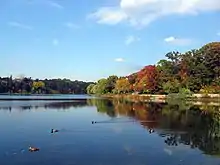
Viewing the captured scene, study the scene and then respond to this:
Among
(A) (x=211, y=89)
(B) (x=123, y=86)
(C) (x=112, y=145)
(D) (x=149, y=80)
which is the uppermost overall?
(D) (x=149, y=80)

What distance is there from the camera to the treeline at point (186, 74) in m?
67.1

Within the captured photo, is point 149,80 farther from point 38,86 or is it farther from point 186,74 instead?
point 38,86

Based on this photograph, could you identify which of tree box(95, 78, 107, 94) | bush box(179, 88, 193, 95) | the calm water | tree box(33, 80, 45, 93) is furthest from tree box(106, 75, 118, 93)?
the calm water

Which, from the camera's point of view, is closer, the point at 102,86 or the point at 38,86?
the point at 102,86

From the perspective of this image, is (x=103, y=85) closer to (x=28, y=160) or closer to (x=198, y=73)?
(x=198, y=73)

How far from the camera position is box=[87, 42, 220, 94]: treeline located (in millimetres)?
67062

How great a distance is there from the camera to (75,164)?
43.3 feet

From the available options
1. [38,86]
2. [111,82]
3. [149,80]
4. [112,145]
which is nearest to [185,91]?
[149,80]

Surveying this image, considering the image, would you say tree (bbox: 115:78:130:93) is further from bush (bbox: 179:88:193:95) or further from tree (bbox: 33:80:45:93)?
tree (bbox: 33:80:45:93)

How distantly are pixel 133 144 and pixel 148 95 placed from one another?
5966 centimetres

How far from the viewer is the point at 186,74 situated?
231 ft

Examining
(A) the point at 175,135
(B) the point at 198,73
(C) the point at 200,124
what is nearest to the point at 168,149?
(A) the point at 175,135

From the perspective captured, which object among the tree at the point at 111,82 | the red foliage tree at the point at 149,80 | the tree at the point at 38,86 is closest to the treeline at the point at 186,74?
the red foliage tree at the point at 149,80

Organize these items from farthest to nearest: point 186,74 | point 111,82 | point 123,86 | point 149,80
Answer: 1. point 111,82
2. point 123,86
3. point 149,80
4. point 186,74
